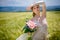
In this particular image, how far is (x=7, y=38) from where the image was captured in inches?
70.3

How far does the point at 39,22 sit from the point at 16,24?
323 mm

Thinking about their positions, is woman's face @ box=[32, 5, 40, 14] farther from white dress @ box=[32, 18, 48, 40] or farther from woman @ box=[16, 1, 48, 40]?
white dress @ box=[32, 18, 48, 40]

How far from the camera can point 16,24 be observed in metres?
1.81

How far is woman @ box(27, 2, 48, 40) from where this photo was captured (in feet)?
5.76

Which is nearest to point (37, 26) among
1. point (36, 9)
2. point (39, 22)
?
point (39, 22)

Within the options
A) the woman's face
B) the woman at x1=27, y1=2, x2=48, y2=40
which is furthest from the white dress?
the woman's face

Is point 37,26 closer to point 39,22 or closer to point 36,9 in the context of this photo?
point 39,22

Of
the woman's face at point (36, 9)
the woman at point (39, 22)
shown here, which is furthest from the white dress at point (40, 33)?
the woman's face at point (36, 9)

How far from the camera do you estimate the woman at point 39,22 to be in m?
1.76

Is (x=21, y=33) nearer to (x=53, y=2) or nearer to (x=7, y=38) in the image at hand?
(x=7, y=38)

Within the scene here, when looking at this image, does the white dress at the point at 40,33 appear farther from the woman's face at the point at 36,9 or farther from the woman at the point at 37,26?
the woman's face at the point at 36,9

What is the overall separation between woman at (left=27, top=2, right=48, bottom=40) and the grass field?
7 centimetres

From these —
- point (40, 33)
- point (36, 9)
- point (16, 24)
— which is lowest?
point (40, 33)

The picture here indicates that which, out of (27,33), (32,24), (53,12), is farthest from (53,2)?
(27,33)
